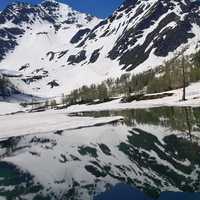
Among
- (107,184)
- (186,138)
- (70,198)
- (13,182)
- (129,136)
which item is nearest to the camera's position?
(70,198)

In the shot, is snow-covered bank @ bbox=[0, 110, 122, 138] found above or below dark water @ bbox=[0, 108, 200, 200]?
below

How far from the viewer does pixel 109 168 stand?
29.7 m

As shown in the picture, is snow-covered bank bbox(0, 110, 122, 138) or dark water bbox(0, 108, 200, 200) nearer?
dark water bbox(0, 108, 200, 200)

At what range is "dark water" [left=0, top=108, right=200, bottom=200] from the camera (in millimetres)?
23328

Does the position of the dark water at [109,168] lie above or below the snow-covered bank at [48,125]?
above

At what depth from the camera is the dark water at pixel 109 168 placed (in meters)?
23.3

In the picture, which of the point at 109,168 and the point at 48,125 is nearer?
the point at 109,168

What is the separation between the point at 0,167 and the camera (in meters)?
34.5

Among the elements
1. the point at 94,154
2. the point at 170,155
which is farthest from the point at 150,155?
the point at 94,154

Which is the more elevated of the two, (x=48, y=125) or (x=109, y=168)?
(x=109, y=168)

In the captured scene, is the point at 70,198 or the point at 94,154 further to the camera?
the point at 94,154

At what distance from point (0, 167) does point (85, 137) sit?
52.8 ft

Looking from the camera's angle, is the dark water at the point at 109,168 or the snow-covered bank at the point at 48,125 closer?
the dark water at the point at 109,168

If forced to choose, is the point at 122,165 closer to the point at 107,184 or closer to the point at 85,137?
the point at 107,184
